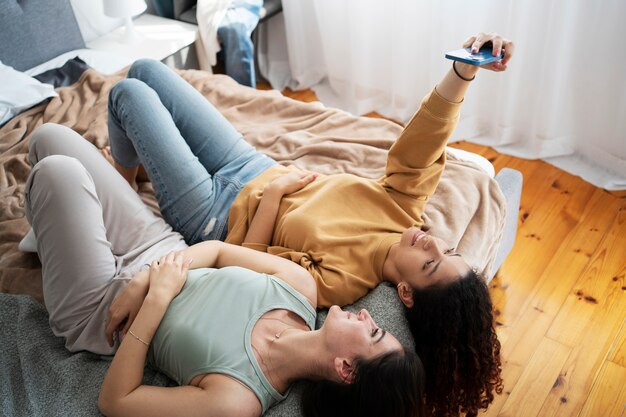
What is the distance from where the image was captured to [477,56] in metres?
1.42

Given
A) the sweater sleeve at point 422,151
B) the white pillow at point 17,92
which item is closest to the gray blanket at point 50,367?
the sweater sleeve at point 422,151

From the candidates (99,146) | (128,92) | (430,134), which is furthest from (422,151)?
(99,146)

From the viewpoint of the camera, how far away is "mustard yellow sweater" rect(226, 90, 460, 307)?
1.47 m

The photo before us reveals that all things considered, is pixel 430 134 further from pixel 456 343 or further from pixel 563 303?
pixel 563 303

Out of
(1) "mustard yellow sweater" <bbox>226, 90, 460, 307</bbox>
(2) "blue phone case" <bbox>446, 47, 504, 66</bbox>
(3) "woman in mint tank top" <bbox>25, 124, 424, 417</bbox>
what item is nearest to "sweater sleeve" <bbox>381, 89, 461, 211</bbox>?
(1) "mustard yellow sweater" <bbox>226, 90, 460, 307</bbox>

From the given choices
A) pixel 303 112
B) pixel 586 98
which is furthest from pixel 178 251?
pixel 586 98

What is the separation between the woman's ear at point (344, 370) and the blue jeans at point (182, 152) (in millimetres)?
609

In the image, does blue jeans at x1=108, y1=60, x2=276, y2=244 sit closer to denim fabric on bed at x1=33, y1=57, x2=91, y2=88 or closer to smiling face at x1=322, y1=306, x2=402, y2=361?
smiling face at x1=322, y1=306, x2=402, y2=361

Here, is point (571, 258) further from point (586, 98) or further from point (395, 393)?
point (395, 393)

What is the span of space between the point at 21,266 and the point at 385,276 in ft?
3.19

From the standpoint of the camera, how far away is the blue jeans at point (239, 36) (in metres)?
2.88

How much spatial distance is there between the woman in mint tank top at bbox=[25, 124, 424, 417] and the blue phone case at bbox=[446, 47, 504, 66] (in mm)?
607

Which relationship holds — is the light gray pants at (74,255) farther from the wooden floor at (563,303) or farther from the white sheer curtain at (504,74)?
the white sheer curtain at (504,74)

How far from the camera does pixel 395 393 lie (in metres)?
1.14
